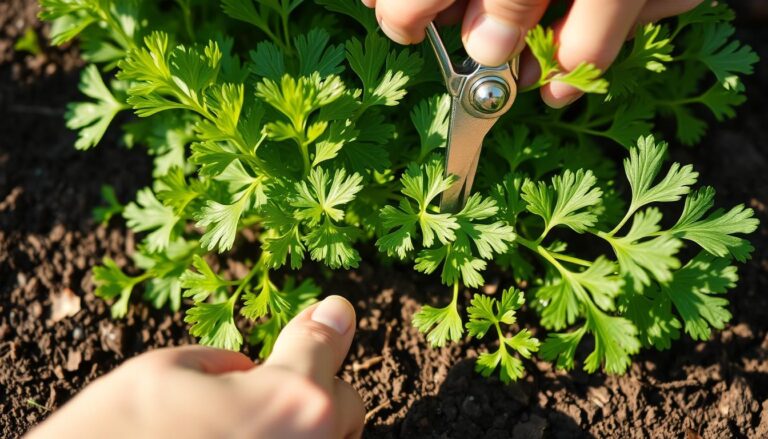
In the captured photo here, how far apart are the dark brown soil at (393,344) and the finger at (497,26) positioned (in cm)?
89

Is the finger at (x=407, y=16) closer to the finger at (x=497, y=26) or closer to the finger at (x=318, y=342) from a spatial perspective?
the finger at (x=497, y=26)

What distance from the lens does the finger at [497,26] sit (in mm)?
1451

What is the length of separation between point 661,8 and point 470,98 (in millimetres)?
517

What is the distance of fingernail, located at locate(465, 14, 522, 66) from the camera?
4.91ft

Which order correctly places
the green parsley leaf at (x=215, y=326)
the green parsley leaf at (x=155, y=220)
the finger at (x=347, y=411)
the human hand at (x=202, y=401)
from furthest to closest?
the green parsley leaf at (x=155, y=220)
the green parsley leaf at (x=215, y=326)
the finger at (x=347, y=411)
the human hand at (x=202, y=401)

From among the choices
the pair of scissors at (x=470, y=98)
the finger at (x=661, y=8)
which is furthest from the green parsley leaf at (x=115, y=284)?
the finger at (x=661, y=8)

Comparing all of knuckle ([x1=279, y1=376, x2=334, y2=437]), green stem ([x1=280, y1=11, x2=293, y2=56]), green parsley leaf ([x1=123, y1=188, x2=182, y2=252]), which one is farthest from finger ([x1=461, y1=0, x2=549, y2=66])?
green parsley leaf ([x1=123, y1=188, x2=182, y2=252])

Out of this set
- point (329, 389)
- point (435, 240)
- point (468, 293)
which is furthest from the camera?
point (468, 293)

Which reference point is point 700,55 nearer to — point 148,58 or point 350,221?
point 350,221

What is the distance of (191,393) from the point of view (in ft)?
4.31

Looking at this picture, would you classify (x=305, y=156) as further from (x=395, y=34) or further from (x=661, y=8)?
(x=661, y=8)

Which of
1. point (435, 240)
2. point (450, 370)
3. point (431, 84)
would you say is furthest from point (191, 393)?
point (431, 84)

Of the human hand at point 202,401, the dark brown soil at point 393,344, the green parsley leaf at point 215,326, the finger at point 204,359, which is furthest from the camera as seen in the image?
the dark brown soil at point 393,344

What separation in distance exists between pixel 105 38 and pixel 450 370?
158cm
